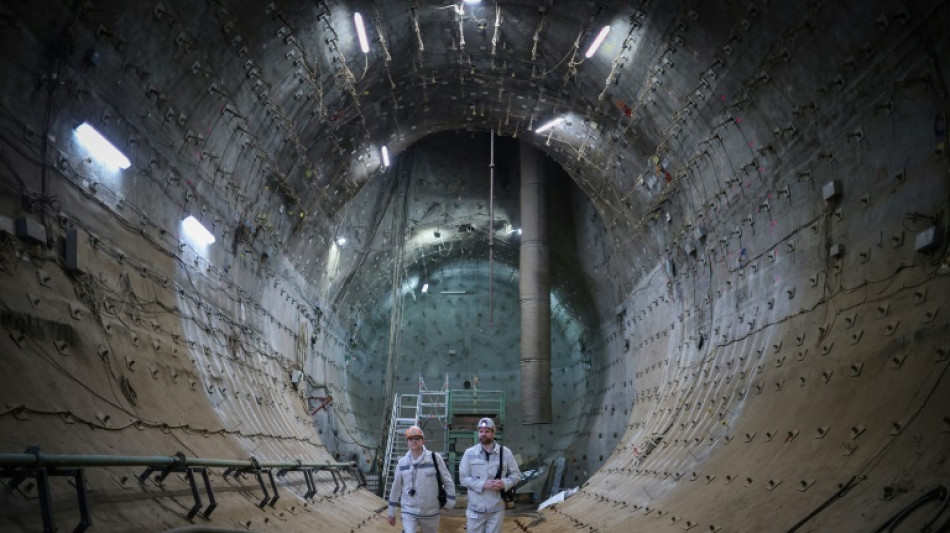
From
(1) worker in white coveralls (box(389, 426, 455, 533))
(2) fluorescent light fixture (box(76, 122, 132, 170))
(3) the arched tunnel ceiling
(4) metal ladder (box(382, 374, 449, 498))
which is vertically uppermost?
(3) the arched tunnel ceiling

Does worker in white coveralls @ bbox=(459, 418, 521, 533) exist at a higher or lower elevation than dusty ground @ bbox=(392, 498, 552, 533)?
→ higher

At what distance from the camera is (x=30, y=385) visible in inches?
196

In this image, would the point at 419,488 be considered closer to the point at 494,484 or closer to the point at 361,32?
the point at 494,484

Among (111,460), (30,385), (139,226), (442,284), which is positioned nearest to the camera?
(111,460)

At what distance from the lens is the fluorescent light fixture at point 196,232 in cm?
863

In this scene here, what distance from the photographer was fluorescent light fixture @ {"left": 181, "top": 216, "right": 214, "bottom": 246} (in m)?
8.63

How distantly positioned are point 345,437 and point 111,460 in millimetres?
13554

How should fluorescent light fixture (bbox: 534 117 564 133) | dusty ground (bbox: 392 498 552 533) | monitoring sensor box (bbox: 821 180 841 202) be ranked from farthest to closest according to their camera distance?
fluorescent light fixture (bbox: 534 117 564 133), dusty ground (bbox: 392 498 552 533), monitoring sensor box (bbox: 821 180 841 202)

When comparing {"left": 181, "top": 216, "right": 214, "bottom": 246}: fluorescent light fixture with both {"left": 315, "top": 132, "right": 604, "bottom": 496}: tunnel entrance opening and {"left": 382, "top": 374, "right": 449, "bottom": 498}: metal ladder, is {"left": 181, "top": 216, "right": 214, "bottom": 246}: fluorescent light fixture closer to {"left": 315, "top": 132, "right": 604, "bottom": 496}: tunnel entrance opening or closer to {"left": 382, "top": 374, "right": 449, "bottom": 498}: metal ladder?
{"left": 315, "top": 132, "right": 604, "bottom": 496}: tunnel entrance opening

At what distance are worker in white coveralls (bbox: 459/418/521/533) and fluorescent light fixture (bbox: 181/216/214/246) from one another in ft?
14.1

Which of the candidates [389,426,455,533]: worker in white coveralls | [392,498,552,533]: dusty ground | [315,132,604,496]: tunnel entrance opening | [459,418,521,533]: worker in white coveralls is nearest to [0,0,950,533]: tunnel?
[392,498,552,533]: dusty ground

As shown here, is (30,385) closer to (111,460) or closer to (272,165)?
(111,460)

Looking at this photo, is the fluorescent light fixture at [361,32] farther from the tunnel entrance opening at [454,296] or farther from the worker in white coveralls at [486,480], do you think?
the worker in white coveralls at [486,480]

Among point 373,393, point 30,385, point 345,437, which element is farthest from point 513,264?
point 30,385
